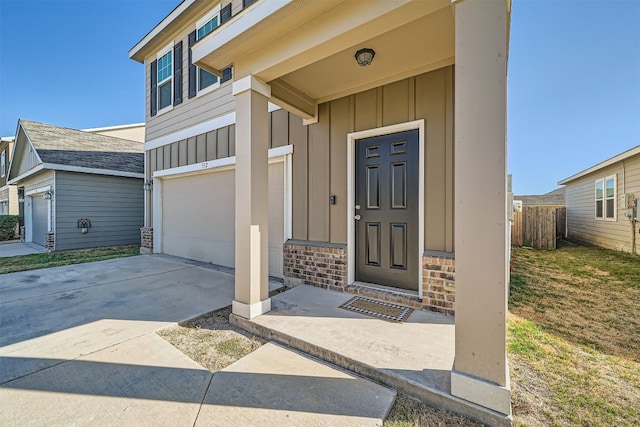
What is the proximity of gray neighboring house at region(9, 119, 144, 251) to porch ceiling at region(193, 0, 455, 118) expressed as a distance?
7999mm

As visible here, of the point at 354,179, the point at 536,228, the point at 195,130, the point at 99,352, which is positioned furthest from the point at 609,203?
the point at 99,352

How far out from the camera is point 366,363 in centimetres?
198

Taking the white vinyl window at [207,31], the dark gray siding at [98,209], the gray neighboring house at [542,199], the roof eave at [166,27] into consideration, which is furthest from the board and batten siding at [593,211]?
the dark gray siding at [98,209]

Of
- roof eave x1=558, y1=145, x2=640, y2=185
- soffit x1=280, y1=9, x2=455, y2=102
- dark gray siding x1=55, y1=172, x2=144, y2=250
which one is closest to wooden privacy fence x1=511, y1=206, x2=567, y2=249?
roof eave x1=558, y1=145, x2=640, y2=185

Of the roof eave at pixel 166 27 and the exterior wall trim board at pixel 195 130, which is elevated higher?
the roof eave at pixel 166 27

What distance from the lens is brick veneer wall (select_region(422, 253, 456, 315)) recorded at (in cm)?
285

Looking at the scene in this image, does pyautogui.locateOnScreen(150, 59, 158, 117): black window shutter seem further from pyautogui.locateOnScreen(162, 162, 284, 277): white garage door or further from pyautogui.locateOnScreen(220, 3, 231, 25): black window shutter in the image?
pyautogui.locateOnScreen(220, 3, 231, 25): black window shutter

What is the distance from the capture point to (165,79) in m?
6.75

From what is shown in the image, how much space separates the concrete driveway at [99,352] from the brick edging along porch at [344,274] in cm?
105

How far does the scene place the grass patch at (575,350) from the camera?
1622mm

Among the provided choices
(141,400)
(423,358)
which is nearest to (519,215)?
(423,358)

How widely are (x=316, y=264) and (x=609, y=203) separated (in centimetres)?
1051

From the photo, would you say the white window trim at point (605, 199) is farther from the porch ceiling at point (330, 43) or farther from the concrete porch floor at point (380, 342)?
the concrete porch floor at point (380, 342)

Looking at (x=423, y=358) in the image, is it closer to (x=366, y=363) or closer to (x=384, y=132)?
(x=366, y=363)
